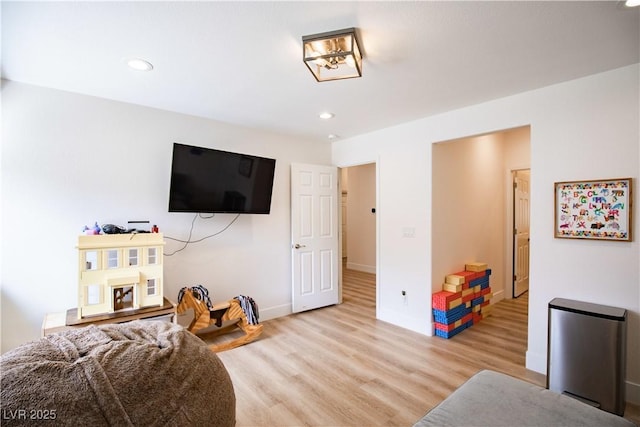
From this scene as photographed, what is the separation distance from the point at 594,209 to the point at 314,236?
298cm

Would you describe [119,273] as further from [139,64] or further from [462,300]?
[462,300]

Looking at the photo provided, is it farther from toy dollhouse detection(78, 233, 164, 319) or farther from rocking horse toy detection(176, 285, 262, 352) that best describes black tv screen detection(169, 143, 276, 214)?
rocking horse toy detection(176, 285, 262, 352)

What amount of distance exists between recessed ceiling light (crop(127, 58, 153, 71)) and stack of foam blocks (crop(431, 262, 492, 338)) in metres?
3.46

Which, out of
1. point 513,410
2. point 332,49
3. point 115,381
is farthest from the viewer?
point 332,49

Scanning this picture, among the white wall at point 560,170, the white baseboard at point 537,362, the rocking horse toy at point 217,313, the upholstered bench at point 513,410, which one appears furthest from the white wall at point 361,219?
the upholstered bench at point 513,410

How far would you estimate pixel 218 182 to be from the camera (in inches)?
126

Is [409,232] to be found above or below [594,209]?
below

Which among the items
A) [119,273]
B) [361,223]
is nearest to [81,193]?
[119,273]

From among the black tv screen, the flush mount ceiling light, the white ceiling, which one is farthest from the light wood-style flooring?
the white ceiling

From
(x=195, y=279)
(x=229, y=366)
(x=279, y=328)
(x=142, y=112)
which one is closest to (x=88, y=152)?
(x=142, y=112)

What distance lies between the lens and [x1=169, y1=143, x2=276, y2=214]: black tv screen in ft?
9.66

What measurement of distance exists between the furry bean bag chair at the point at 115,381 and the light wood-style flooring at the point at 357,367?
1.08 metres

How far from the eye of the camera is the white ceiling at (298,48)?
1.60 m

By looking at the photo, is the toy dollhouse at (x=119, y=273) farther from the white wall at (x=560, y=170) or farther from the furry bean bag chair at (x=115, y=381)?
the white wall at (x=560, y=170)
